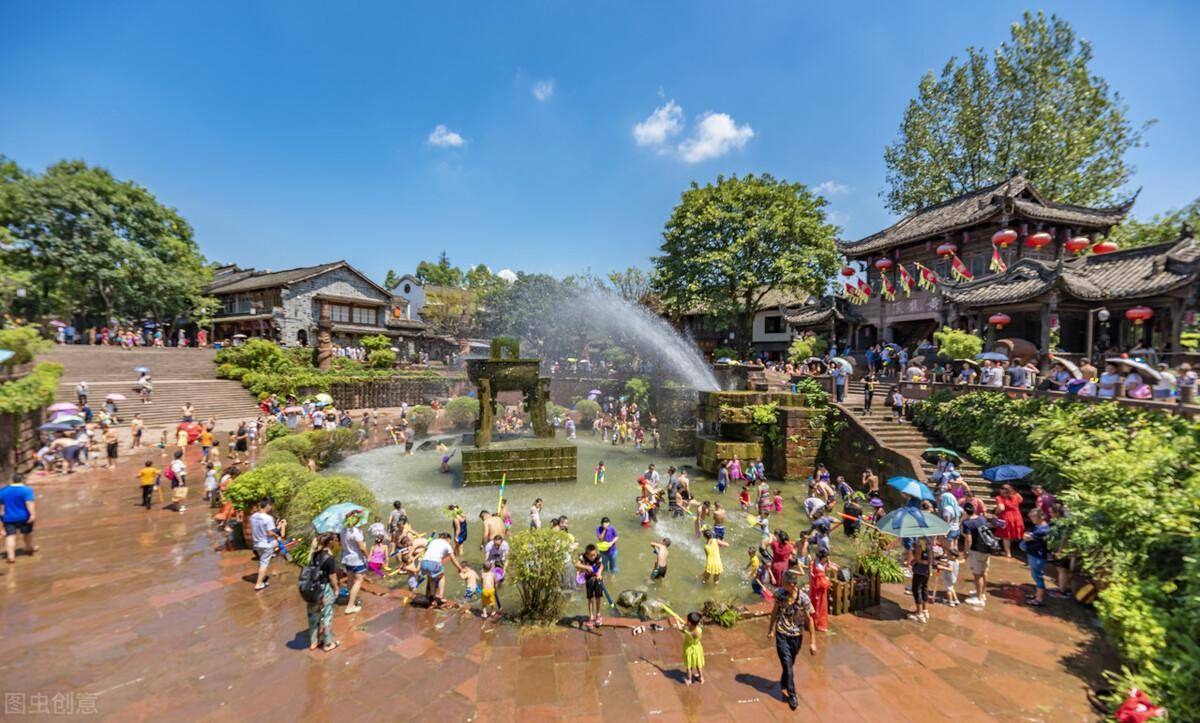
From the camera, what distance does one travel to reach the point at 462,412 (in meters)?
26.5

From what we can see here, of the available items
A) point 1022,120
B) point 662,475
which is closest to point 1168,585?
point 662,475

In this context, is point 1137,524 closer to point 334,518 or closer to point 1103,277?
point 334,518

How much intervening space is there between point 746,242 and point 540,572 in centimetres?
2364

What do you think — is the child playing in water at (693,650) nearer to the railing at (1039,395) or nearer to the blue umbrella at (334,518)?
the blue umbrella at (334,518)

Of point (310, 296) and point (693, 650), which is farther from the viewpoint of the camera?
→ point (310, 296)

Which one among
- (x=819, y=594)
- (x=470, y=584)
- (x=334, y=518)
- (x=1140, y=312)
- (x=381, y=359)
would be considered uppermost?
(x=1140, y=312)

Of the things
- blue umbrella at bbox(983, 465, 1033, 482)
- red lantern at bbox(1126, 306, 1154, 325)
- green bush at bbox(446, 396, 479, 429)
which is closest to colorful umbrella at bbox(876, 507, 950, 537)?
blue umbrella at bbox(983, 465, 1033, 482)

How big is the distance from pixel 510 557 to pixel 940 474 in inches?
445

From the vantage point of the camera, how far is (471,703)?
18.0ft

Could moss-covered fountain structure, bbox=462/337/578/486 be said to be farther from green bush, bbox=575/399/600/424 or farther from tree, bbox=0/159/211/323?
tree, bbox=0/159/211/323

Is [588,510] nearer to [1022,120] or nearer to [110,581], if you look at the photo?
[110,581]

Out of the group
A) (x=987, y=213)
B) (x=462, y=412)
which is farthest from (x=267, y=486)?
(x=987, y=213)

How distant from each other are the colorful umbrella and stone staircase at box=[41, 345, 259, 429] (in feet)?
87.8

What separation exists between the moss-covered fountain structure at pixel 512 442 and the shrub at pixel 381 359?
23676mm
